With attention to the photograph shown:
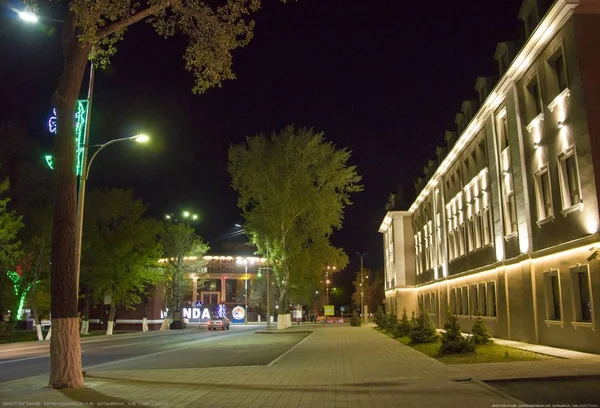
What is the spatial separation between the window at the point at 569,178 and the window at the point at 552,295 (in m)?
2.99

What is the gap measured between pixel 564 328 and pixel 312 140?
26.5m

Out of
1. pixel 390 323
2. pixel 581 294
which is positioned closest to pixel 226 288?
pixel 390 323

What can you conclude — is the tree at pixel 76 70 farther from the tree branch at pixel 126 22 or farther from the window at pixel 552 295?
the window at pixel 552 295

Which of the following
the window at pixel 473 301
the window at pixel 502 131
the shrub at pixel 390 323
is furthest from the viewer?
the shrub at pixel 390 323

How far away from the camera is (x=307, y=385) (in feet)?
37.8

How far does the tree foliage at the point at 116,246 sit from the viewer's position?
45125mm

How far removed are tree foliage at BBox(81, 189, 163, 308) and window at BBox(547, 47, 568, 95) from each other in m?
37.2

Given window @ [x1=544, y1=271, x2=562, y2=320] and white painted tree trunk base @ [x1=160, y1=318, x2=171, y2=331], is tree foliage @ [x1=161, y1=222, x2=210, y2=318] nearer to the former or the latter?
white painted tree trunk base @ [x1=160, y1=318, x2=171, y2=331]

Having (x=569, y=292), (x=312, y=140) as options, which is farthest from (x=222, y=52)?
(x=312, y=140)

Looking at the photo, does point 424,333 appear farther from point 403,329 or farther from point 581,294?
point 581,294

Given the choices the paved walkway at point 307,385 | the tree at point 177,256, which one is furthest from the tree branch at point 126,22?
the tree at point 177,256

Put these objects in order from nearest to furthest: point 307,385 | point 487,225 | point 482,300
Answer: point 307,385 → point 487,225 → point 482,300

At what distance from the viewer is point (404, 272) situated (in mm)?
52562

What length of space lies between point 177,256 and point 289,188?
66.2 feet
